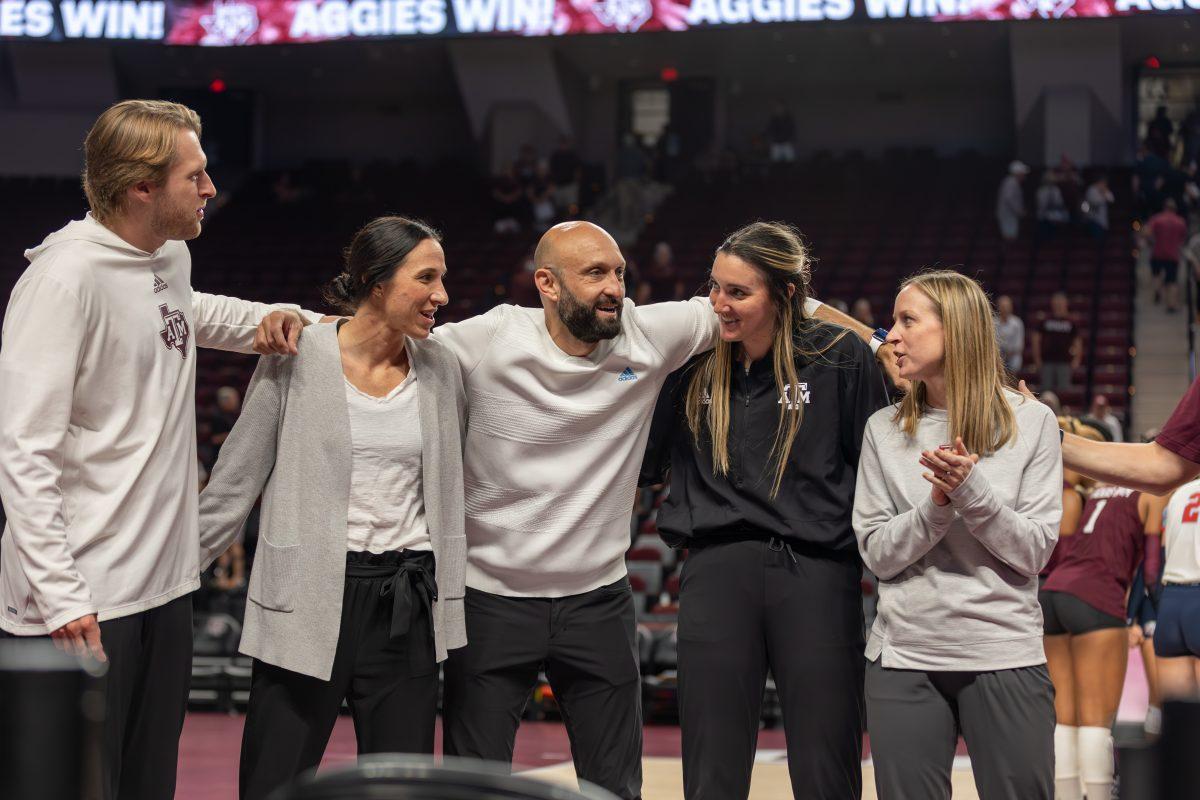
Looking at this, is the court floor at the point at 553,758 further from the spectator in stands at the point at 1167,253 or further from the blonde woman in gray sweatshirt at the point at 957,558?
the spectator in stands at the point at 1167,253

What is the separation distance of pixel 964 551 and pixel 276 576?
1.48 meters

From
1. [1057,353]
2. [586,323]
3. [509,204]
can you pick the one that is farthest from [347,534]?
[509,204]

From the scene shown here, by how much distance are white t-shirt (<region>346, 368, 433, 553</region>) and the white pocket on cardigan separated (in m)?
0.13

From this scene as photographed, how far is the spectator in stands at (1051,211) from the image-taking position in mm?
15188

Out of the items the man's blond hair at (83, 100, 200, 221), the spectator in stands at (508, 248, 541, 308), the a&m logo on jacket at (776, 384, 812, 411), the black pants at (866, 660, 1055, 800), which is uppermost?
the man's blond hair at (83, 100, 200, 221)

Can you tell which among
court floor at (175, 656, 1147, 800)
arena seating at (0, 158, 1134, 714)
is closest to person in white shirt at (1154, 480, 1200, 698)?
court floor at (175, 656, 1147, 800)

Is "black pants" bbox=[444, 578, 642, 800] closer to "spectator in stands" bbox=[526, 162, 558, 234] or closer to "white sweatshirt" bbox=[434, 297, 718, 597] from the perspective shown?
"white sweatshirt" bbox=[434, 297, 718, 597]

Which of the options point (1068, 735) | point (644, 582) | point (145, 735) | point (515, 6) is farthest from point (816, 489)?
point (515, 6)

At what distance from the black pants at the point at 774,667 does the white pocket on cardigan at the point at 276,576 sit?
3.02 ft

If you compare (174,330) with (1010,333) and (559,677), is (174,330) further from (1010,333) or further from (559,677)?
(1010,333)

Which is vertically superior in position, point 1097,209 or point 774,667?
point 1097,209

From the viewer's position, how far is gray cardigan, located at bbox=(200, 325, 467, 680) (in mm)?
2908

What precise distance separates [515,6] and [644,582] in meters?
9.86

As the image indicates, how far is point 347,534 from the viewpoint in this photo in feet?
9.66
